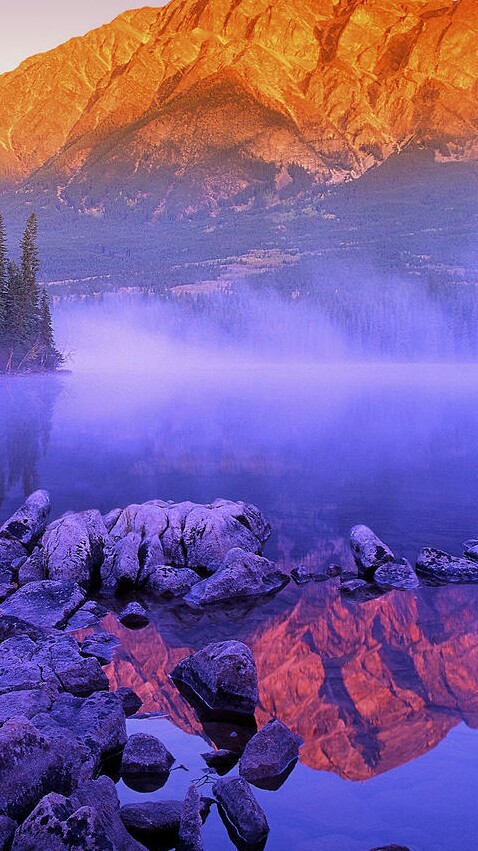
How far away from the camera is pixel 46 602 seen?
803 inches

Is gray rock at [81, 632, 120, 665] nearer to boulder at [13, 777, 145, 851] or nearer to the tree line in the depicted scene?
boulder at [13, 777, 145, 851]

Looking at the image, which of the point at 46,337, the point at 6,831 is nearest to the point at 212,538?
the point at 6,831

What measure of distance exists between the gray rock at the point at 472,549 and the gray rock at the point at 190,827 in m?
16.4

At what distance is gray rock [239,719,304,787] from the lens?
13008 mm

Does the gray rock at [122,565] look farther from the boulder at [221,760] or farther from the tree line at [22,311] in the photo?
the tree line at [22,311]

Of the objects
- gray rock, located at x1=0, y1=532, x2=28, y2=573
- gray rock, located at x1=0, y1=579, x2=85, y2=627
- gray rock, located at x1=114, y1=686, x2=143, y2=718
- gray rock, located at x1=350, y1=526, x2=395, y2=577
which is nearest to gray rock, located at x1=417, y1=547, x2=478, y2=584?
gray rock, located at x1=350, y1=526, x2=395, y2=577

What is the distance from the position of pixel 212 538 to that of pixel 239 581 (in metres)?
2.94

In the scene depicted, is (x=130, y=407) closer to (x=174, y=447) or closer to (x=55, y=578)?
(x=174, y=447)

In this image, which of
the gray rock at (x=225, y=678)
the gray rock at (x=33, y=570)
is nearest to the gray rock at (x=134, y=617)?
the gray rock at (x=33, y=570)

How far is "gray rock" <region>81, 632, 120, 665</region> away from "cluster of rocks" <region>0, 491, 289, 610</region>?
2.06 metres

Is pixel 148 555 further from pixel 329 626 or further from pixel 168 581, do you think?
pixel 329 626

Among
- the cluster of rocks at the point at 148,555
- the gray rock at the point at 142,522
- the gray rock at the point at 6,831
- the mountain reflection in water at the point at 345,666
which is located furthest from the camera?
the gray rock at the point at 142,522

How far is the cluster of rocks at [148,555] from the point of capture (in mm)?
22172

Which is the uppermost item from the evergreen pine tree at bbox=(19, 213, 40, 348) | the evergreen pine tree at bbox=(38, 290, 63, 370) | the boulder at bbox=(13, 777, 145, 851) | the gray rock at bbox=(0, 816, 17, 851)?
the boulder at bbox=(13, 777, 145, 851)
